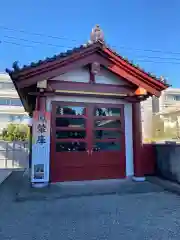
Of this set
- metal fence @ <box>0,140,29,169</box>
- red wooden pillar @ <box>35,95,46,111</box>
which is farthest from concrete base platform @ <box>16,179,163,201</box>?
metal fence @ <box>0,140,29,169</box>

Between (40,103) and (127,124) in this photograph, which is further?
(127,124)

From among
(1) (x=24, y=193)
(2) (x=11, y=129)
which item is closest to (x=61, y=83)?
(1) (x=24, y=193)

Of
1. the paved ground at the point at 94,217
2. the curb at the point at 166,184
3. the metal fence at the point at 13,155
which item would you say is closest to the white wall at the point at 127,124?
the curb at the point at 166,184

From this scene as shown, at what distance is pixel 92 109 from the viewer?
750 cm

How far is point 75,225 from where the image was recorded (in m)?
3.89

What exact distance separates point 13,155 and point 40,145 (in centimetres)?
672

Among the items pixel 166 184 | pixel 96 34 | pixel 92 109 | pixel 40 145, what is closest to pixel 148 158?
pixel 166 184

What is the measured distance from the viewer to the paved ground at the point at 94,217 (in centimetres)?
353

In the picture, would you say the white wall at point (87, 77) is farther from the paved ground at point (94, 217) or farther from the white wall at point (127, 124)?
the paved ground at point (94, 217)

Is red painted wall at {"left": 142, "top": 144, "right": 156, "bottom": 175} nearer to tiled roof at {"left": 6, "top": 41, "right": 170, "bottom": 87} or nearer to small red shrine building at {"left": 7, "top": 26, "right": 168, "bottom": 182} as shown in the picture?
small red shrine building at {"left": 7, "top": 26, "right": 168, "bottom": 182}

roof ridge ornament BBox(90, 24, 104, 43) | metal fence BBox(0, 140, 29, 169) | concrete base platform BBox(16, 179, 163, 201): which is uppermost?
roof ridge ornament BBox(90, 24, 104, 43)

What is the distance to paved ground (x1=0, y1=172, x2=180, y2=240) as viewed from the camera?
11.6 ft

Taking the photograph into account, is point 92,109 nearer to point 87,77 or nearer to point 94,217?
point 87,77

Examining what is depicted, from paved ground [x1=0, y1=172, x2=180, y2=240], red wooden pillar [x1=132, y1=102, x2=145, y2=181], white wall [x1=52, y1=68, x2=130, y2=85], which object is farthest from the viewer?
red wooden pillar [x1=132, y1=102, x2=145, y2=181]
